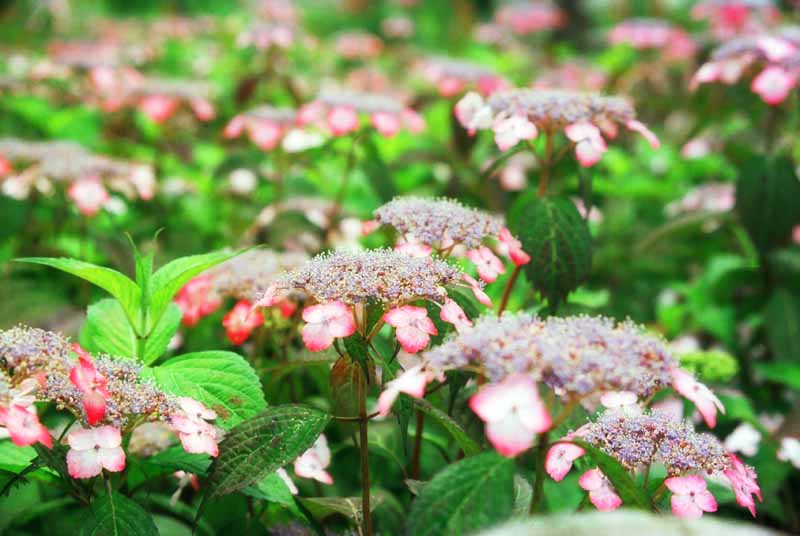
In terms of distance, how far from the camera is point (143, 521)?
1091 mm

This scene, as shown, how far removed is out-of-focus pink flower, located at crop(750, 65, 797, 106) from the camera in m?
1.90

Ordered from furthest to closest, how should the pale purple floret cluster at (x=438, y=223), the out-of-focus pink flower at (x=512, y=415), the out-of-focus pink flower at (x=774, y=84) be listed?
the out-of-focus pink flower at (x=774, y=84) → the pale purple floret cluster at (x=438, y=223) → the out-of-focus pink flower at (x=512, y=415)

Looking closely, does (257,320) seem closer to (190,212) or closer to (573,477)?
(573,477)

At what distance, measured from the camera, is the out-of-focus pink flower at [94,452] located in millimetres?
1025

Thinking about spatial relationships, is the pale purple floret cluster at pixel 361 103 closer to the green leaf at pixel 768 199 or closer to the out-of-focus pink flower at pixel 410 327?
the green leaf at pixel 768 199

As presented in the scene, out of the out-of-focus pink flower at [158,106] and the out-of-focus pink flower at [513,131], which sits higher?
the out-of-focus pink flower at [513,131]

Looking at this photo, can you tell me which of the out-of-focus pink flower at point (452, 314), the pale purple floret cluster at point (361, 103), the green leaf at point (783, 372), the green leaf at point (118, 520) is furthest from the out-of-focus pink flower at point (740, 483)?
the pale purple floret cluster at point (361, 103)

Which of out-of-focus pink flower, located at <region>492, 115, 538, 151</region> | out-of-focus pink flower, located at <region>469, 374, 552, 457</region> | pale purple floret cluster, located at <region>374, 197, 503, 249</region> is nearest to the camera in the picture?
out-of-focus pink flower, located at <region>469, 374, 552, 457</region>

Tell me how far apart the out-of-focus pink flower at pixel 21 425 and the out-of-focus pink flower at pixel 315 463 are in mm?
431

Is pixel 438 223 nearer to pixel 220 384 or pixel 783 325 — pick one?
pixel 220 384

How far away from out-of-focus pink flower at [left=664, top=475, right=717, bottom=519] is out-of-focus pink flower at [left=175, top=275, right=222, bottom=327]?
3.06 ft

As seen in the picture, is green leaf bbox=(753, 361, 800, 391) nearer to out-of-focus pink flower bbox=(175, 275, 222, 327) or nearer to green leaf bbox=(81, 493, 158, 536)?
out-of-focus pink flower bbox=(175, 275, 222, 327)

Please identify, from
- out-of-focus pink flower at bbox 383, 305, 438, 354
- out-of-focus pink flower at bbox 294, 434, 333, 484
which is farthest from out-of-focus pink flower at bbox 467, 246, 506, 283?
out-of-focus pink flower at bbox 294, 434, 333, 484

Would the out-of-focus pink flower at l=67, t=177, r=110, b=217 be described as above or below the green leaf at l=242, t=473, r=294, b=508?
above
